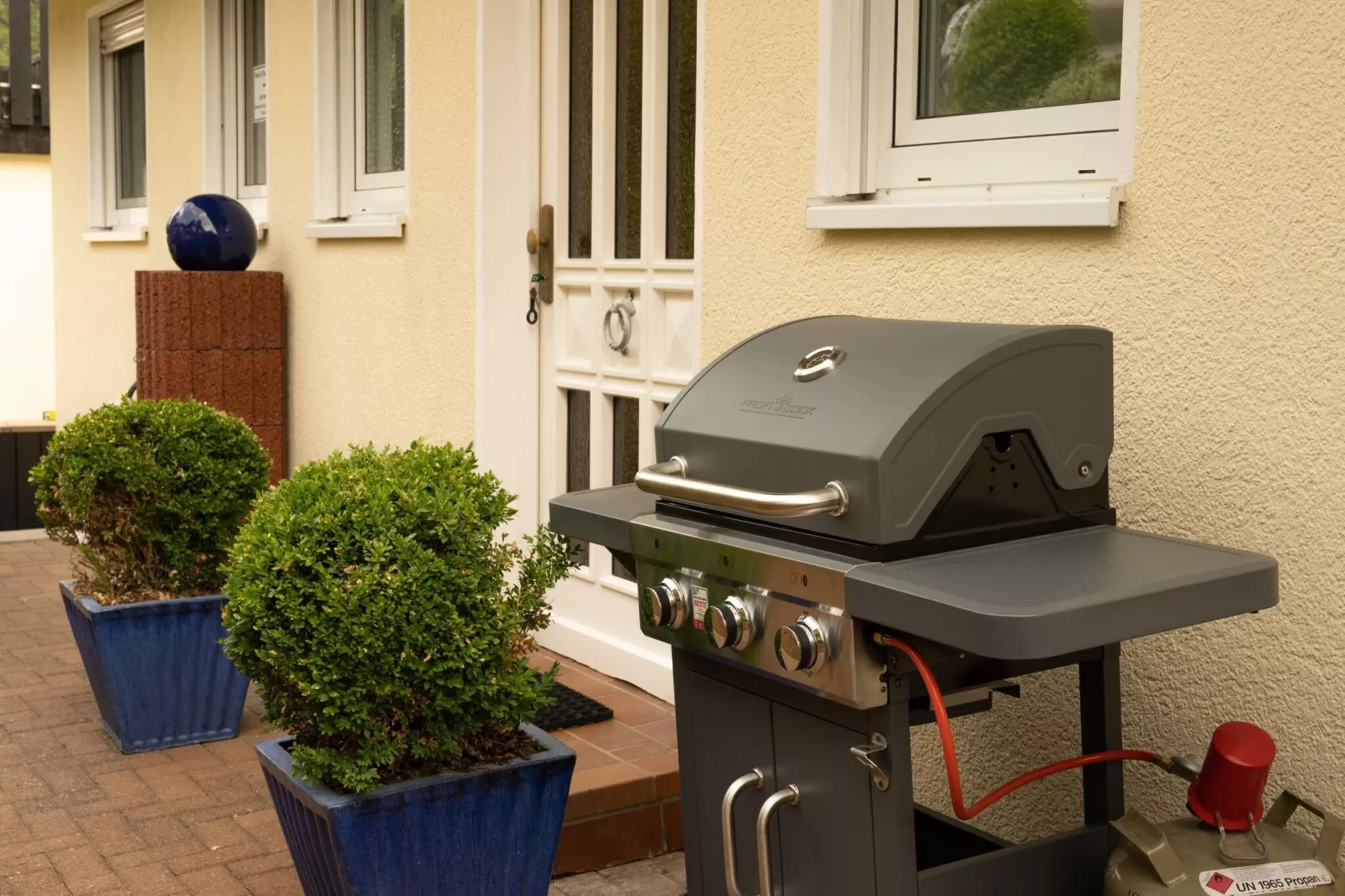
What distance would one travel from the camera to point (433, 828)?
2836 mm

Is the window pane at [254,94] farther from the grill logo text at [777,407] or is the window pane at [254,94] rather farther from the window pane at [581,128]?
the grill logo text at [777,407]

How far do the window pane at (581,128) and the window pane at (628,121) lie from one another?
147mm

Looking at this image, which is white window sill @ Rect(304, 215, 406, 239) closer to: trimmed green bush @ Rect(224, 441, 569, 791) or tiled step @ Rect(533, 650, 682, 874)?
tiled step @ Rect(533, 650, 682, 874)

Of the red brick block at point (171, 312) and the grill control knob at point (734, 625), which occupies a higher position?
the red brick block at point (171, 312)

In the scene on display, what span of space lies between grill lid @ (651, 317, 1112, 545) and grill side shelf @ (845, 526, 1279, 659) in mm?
120

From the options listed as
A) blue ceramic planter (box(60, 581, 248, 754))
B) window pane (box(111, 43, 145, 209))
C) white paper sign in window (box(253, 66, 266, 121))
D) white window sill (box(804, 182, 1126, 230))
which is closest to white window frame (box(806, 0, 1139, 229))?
white window sill (box(804, 182, 1126, 230))

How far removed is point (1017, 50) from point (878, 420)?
1.32m

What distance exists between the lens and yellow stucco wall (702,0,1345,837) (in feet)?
7.91

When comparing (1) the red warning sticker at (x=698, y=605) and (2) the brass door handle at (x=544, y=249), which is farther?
(2) the brass door handle at (x=544, y=249)

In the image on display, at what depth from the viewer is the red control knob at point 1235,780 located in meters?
2.11

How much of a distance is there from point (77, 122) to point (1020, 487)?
29.4ft

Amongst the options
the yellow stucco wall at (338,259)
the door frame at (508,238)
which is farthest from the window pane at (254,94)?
the door frame at (508,238)

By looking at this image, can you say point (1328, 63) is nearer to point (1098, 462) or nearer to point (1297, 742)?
point (1098, 462)

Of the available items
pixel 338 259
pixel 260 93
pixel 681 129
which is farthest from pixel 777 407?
pixel 260 93
